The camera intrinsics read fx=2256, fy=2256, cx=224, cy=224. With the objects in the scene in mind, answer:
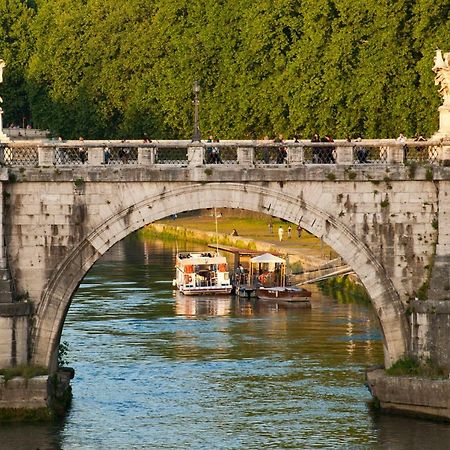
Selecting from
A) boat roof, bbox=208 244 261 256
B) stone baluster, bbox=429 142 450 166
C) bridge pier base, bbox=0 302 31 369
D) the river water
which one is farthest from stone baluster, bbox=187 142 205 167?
boat roof, bbox=208 244 261 256

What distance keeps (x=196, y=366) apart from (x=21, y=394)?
1170 cm

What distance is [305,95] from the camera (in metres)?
97.1

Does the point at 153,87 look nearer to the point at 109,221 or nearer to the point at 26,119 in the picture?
the point at 26,119

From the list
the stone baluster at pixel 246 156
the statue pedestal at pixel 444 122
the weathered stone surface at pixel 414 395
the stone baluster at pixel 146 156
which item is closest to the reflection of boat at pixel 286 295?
the statue pedestal at pixel 444 122

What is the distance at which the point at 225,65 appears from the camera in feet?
357

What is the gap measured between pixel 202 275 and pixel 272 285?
3206mm

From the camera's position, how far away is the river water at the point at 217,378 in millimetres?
55156

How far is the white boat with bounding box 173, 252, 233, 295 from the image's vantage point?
9025 cm

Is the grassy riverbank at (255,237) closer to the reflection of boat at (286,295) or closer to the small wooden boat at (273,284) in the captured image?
the reflection of boat at (286,295)

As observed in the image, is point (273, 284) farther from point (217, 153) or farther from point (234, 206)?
point (234, 206)

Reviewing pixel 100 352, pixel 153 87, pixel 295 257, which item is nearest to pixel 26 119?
pixel 153 87

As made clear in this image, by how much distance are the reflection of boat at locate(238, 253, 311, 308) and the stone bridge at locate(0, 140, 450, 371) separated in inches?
1092

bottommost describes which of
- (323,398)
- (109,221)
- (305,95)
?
(323,398)

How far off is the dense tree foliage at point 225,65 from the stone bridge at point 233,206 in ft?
107
